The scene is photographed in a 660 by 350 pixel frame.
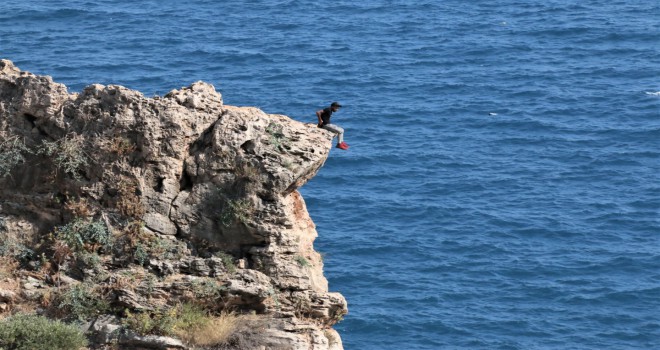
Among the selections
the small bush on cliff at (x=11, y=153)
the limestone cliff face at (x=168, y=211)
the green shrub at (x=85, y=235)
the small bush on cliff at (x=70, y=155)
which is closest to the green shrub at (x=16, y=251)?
the limestone cliff face at (x=168, y=211)

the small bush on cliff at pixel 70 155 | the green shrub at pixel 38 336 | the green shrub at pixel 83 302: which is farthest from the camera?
the small bush on cliff at pixel 70 155

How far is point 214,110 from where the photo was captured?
3105 centimetres

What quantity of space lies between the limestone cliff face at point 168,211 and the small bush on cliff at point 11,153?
0.02m

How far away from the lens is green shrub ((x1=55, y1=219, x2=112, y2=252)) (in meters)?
30.8

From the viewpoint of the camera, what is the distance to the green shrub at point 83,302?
3030 cm

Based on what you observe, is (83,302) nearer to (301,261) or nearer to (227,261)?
(227,261)

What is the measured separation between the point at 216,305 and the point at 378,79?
101 meters

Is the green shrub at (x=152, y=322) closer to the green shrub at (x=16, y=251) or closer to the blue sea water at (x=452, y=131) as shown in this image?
the green shrub at (x=16, y=251)

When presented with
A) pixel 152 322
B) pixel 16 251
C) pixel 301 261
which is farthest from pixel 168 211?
pixel 16 251

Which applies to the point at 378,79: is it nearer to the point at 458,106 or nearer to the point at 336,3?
the point at 458,106

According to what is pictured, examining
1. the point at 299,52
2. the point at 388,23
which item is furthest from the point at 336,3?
the point at 299,52

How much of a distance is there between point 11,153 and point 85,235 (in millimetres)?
2954

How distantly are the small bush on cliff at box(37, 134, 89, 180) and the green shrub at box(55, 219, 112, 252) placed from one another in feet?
3.92

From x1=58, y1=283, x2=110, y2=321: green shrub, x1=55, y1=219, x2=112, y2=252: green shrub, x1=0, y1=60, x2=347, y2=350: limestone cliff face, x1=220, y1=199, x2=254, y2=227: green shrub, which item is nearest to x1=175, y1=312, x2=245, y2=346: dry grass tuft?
x1=0, y1=60, x2=347, y2=350: limestone cliff face
